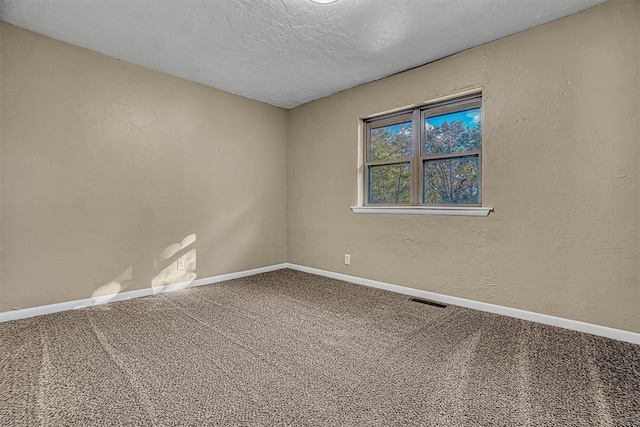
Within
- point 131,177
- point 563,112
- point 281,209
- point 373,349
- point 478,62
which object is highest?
point 478,62

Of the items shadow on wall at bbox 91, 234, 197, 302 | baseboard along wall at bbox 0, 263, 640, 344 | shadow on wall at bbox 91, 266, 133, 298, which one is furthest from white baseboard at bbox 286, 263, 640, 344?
shadow on wall at bbox 91, 266, 133, 298

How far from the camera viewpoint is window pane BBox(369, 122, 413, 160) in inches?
135

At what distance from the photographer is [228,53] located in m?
2.86

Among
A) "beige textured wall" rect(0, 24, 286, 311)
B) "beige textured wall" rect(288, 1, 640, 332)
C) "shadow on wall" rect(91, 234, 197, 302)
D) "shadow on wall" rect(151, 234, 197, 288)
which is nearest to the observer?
"beige textured wall" rect(288, 1, 640, 332)

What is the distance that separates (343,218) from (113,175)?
8.34 feet

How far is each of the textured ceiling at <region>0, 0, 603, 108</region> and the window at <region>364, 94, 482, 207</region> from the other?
549 millimetres

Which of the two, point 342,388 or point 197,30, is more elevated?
point 197,30

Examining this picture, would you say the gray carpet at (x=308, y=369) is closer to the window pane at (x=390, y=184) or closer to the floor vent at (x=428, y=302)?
the floor vent at (x=428, y=302)

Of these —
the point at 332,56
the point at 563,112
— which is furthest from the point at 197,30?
the point at 563,112

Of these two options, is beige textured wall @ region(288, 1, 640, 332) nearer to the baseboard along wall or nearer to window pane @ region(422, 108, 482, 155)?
the baseboard along wall

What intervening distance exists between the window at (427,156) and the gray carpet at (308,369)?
120cm

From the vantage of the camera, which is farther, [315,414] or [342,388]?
[342,388]

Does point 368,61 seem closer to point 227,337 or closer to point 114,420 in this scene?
point 227,337

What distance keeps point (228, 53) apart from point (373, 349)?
283cm
